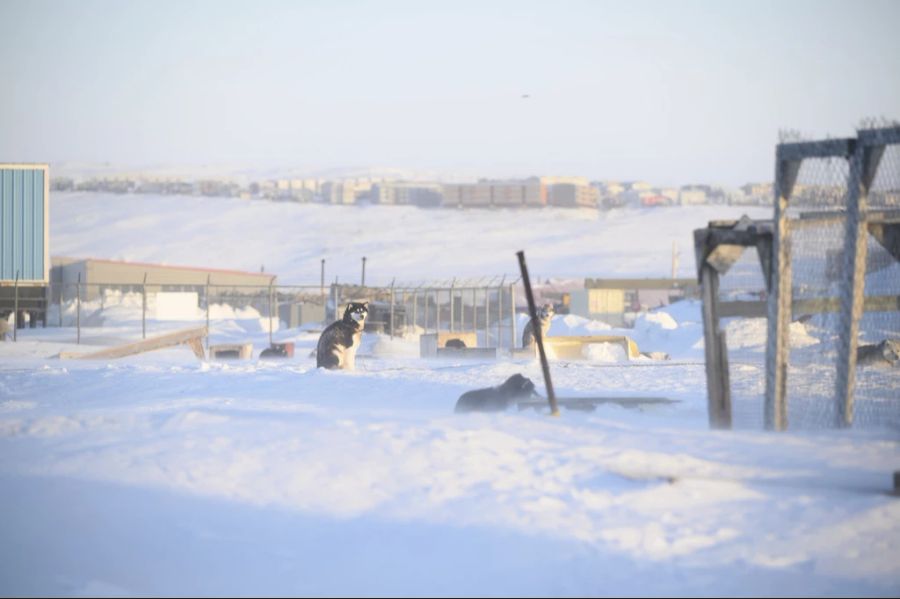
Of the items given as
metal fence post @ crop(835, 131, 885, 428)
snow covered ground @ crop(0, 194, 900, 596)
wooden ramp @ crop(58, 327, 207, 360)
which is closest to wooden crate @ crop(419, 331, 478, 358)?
wooden ramp @ crop(58, 327, 207, 360)

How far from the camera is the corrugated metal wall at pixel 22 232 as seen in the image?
134ft

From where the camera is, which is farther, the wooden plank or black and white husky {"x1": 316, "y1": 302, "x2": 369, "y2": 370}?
black and white husky {"x1": 316, "y1": 302, "x2": 369, "y2": 370}

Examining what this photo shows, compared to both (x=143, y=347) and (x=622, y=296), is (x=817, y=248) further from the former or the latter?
(x=622, y=296)

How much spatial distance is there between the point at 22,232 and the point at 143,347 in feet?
66.2

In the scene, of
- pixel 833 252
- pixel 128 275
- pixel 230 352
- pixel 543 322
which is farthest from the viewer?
pixel 128 275

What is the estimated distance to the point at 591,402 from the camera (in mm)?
11711

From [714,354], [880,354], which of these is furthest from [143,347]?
[714,354]

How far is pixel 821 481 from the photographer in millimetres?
7809

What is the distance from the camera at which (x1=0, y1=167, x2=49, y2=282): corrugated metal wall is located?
40.8 metres

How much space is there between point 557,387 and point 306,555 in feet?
25.2

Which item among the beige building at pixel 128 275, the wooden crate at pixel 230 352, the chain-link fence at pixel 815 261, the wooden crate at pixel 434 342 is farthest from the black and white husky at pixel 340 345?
the beige building at pixel 128 275

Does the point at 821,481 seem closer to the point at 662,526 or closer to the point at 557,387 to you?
the point at 662,526

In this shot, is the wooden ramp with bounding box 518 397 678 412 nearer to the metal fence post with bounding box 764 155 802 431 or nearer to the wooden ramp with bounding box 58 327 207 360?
the metal fence post with bounding box 764 155 802 431

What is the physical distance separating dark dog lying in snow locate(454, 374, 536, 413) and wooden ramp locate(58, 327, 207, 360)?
12.5 metres
